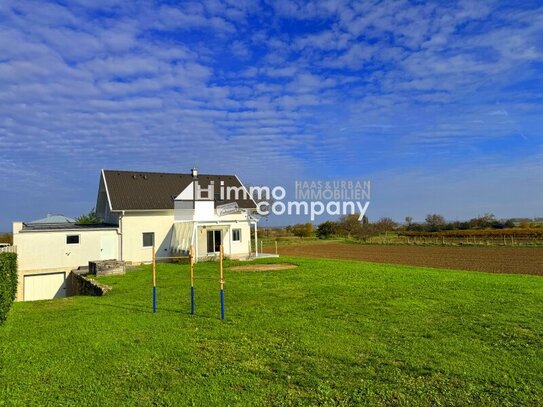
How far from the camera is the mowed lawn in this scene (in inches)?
174

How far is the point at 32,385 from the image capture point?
15.6 ft

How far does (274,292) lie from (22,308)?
6636 mm

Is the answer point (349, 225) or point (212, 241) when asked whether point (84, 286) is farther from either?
point (349, 225)

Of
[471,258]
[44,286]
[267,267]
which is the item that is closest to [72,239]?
[44,286]

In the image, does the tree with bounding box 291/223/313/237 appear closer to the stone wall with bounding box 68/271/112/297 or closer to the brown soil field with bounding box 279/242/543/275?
the brown soil field with bounding box 279/242/543/275

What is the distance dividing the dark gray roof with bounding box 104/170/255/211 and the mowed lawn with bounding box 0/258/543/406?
39.7 feet

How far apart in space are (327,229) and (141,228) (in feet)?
151

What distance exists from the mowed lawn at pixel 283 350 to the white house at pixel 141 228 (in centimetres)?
959

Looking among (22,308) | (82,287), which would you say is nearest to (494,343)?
(22,308)

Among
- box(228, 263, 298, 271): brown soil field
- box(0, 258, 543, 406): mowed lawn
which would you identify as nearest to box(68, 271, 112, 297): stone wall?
box(0, 258, 543, 406): mowed lawn

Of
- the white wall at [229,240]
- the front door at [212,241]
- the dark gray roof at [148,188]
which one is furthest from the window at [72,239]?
the front door at [212,241]

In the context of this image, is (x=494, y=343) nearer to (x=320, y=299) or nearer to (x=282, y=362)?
(x=282, y=362)

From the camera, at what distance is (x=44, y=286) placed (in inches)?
755

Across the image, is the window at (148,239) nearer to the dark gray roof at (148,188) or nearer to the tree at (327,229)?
the dark gray roof at (148,188)
